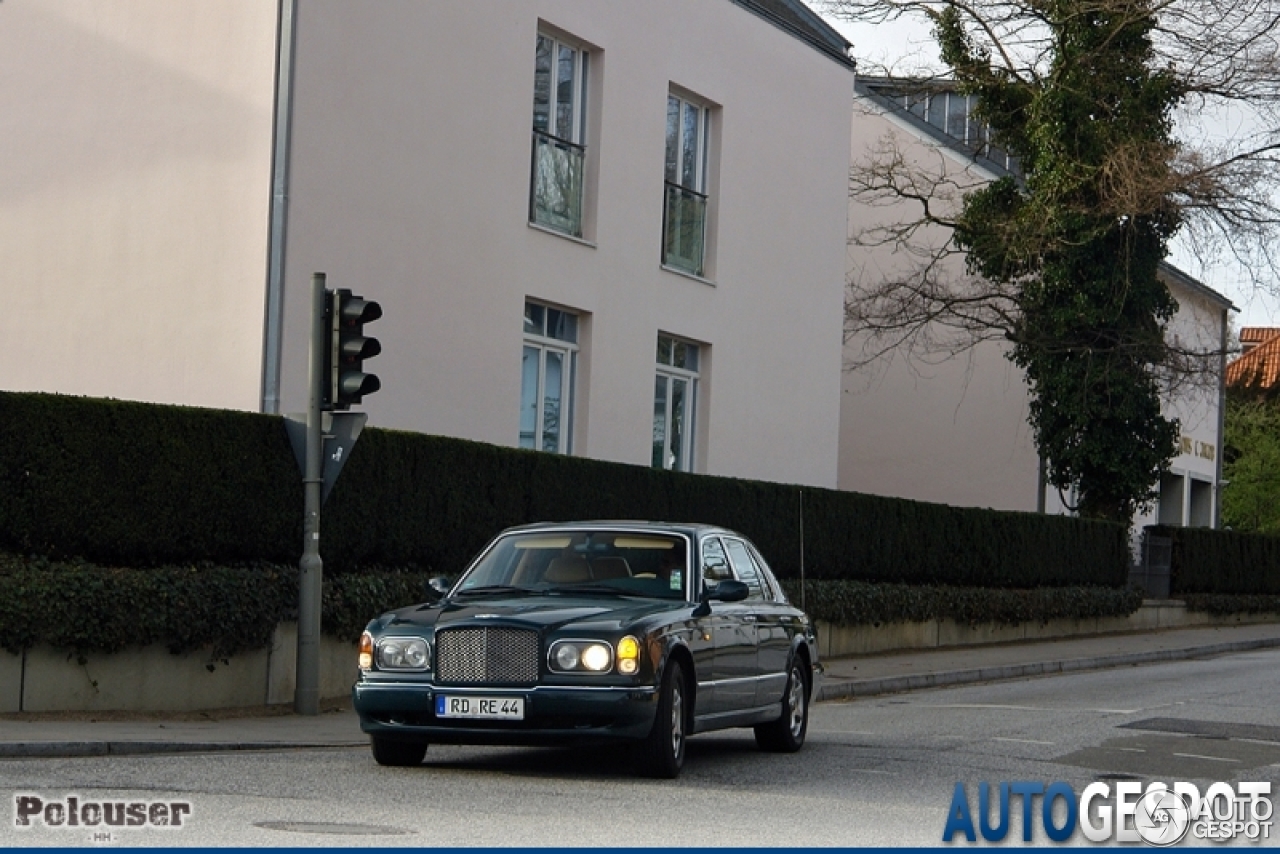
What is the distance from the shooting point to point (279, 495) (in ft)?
51.8

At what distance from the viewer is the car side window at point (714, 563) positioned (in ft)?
41.3

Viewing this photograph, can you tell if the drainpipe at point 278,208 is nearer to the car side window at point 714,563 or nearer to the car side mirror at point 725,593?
the car side window at point 714,563

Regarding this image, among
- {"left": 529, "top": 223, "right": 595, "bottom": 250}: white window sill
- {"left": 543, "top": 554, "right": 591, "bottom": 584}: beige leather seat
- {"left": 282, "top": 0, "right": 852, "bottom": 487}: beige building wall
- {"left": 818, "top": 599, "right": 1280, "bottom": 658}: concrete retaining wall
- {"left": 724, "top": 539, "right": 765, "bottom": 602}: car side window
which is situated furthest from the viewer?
{"left": 818, "top": 599, "right": 1280, "bottom": 658}: concrete retaining wall

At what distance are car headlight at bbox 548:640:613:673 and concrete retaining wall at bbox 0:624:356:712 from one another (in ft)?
15.9

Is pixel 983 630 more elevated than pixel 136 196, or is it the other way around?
pixel 136 196

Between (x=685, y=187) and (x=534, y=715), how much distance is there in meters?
16.0

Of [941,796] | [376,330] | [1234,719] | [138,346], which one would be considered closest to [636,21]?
[376,330]

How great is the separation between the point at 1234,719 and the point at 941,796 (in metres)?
7.59

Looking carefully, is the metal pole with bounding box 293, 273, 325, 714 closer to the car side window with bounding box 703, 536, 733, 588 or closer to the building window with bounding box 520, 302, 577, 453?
the car side window with bounding box 703, 536, 733, 588

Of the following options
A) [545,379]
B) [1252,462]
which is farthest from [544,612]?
[1252,462]

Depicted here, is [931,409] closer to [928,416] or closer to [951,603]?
[928,416]

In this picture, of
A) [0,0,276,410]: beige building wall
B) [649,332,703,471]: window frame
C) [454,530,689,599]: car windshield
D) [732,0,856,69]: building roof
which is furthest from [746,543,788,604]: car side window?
[732,0,856,69]: building roof

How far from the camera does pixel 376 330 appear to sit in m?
19.4

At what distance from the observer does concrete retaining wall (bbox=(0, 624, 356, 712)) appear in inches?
539
